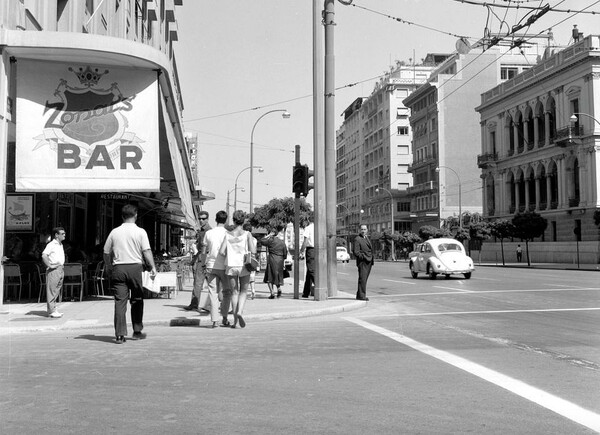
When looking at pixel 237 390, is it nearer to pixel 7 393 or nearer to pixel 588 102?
pixel 7 393

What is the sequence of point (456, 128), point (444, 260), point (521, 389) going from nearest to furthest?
point (521, 389), point (444, 260), point (456, 128)

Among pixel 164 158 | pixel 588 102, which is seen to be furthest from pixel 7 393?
pixel 588 102

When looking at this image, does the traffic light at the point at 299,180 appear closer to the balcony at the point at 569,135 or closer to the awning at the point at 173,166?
the awning at the point at 173,166

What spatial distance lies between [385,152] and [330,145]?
279 feet

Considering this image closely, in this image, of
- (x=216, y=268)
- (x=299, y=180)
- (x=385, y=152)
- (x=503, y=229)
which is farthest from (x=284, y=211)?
(x=385, y=152)

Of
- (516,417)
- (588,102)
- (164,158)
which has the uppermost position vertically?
(588,102)

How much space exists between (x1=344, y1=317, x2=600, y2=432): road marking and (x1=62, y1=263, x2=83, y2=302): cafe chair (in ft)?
27.7

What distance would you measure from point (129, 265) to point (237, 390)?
3.58 m

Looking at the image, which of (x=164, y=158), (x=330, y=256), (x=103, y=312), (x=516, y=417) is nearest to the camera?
(x=516, y=417)

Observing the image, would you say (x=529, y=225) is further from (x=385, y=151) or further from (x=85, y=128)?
(x=385, y=151)

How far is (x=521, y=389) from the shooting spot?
573 centimetres

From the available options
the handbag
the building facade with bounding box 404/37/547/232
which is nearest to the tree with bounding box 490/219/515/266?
the building facade with bounding box 404/37/547/232

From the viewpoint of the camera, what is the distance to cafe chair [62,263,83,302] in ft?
46.3

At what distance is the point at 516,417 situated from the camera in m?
4.81
